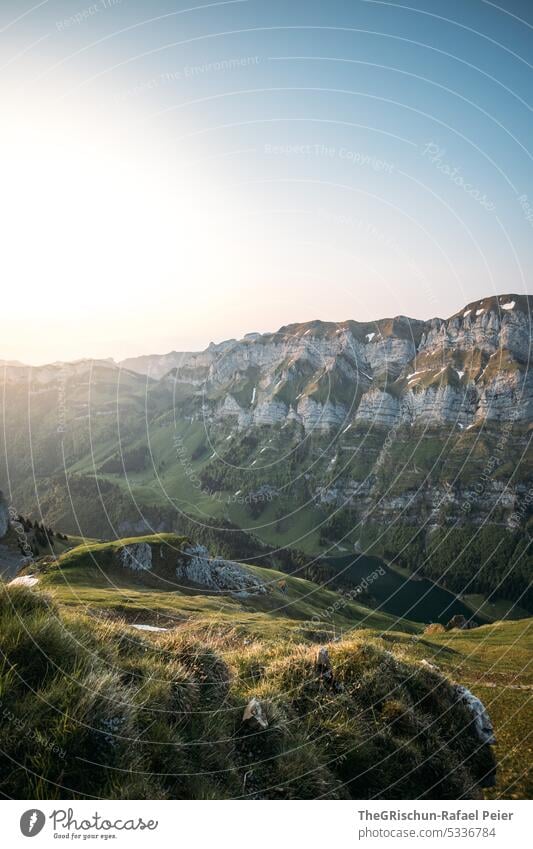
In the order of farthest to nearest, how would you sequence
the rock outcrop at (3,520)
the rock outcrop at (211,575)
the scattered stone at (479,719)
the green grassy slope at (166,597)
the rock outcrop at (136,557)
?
the rock outcrop at (3,520) → the rock outcrop at (211,575) → the rock outcrop at (136,557) → the green grassy slope at (166,597) → the scattered stone at (479,719)

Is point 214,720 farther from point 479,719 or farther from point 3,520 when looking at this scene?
point 3,520

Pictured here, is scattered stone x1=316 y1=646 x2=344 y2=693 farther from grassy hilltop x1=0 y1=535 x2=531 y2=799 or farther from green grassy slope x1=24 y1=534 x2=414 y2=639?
green grassy slope x1=24 y1=534 x2=414 y2=639

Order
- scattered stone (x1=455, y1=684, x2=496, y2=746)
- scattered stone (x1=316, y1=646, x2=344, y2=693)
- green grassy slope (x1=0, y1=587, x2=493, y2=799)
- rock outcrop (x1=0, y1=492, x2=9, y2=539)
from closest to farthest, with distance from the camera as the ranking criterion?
1. green grassy slope (x1=0, y1=587, x2=493, y2=799)
2. scattered stone (x1=316, y1=646, x2=344, y2=693)
3. scattered stone (x1=455, y1=684, x2=496, y2=746)
4. rock outcrop (x1=0, y1=492, x2=9, y2=539)

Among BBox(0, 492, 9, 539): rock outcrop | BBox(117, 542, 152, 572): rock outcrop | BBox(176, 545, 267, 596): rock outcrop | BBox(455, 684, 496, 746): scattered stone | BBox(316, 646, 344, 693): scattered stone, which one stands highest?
BBox(316, 646, 344, 693): scattered stone

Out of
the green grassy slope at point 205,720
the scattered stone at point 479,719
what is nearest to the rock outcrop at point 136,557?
the green grassy slope at point 205,720

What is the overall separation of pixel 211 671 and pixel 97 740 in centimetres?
347

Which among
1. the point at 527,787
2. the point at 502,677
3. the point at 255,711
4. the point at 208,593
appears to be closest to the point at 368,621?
the point at 208,593

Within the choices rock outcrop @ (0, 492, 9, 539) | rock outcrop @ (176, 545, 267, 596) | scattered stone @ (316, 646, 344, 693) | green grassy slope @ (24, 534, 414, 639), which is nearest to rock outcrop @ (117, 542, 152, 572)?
green grassy slope @ (24, 534, 414, 639)

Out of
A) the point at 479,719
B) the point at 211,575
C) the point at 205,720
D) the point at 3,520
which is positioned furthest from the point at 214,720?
the point at 3,520

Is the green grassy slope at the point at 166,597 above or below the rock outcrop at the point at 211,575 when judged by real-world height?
above

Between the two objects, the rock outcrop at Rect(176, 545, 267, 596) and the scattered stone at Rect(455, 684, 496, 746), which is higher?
the scattered stone at Rect(455, 684, 496, 746)

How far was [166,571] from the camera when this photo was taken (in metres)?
75.4

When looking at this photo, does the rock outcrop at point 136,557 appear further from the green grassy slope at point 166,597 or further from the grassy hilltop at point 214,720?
the grassy hilltop at point 214,720
